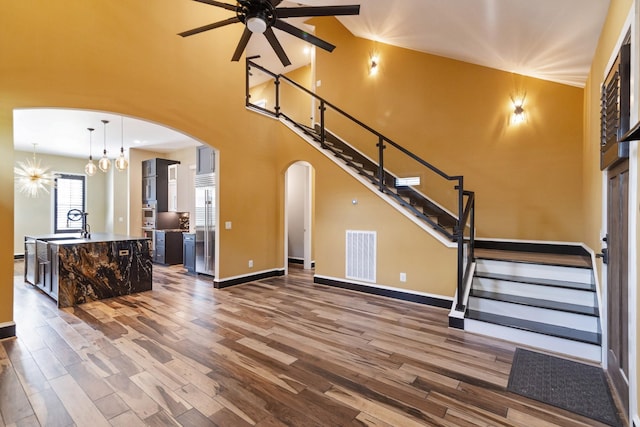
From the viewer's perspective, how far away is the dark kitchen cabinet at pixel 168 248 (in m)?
7.57

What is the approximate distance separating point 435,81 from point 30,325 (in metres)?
7.04

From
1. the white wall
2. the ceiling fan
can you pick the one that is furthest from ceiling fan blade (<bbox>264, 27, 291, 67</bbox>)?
the white wall

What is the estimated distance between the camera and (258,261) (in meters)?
5.82

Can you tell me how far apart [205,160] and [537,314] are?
5.97 meters

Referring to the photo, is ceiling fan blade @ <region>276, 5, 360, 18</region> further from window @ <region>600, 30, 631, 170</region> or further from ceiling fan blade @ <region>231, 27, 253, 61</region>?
window @ <region>600, 30, 631, 170</region>

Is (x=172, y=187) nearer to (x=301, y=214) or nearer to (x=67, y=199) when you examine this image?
(x=301, y=214)

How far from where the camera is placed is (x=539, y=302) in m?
3.36

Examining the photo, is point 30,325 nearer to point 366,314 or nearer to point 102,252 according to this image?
point 102,252

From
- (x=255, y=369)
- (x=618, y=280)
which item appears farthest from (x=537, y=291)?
(x=255, y=369)

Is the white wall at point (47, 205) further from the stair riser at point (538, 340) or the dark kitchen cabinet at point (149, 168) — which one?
the stair riser at point (538, 340)

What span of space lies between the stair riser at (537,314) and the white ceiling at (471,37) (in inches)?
114

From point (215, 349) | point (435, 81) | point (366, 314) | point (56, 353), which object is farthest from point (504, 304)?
point (56, 353)

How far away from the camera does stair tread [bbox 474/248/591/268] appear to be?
3629 mm

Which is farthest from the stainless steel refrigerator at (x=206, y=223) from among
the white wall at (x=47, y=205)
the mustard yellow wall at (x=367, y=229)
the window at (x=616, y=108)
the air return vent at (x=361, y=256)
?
the white wall at (x=47, y=205)
